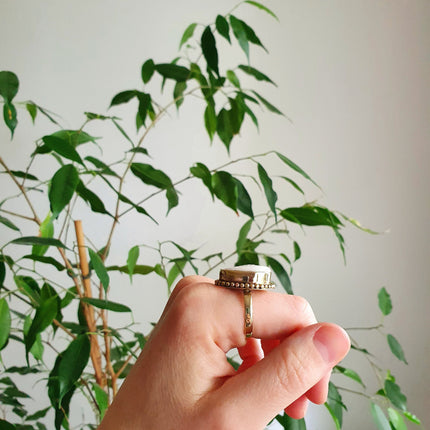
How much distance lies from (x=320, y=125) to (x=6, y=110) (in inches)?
43.5

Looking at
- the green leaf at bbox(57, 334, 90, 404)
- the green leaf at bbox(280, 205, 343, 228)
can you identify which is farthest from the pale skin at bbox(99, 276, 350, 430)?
the green leaf at bbox(280, 205, 343, 228)

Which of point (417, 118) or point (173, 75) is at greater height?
point (173, 75)

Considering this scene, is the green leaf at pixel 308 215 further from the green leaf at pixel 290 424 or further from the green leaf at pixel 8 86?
the green leaf at pixel 8 86

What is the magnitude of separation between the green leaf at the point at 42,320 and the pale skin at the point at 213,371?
25 centimetres

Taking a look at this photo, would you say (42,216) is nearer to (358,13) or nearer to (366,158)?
(366,158)

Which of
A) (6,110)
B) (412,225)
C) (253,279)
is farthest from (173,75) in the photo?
(412,225)

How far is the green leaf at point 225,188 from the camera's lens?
691mm

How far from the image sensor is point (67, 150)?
0.60 meters

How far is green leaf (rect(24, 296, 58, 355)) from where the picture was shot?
598 mm

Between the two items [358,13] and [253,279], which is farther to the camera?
[358,13]

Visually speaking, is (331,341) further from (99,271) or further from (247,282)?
(99,271)

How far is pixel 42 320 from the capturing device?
60cm

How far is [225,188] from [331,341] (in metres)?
0.37

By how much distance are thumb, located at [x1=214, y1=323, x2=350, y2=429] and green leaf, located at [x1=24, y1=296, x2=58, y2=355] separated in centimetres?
32
